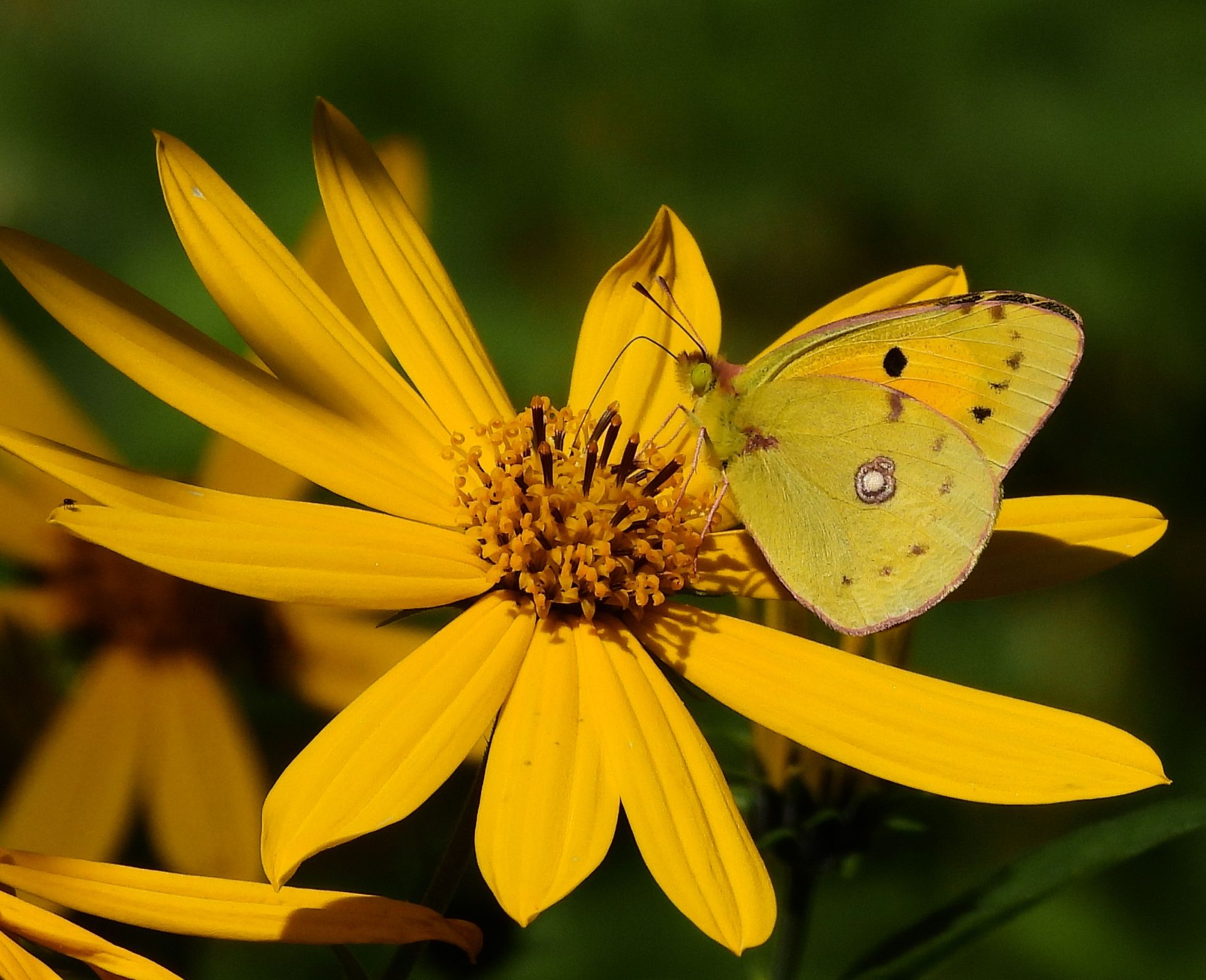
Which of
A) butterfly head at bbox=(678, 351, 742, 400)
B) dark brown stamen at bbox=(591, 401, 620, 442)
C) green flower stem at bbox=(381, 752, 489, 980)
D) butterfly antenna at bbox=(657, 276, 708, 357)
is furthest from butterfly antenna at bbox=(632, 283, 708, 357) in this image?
green flower stem at bbox=(381, 752, 489, 980)

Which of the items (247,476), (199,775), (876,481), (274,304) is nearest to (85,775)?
(199,775)

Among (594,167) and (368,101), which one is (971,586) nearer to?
(594,167)

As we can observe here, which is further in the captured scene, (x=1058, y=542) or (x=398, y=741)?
(x=1058, y=542)

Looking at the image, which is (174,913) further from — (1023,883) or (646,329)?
(646,329)

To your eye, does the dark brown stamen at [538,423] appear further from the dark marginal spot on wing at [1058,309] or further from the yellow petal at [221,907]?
the yellow petal at [221,907]

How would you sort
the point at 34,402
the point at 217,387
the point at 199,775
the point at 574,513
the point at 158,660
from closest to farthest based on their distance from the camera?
the point at 217,387 < the point at 574,513 < the point at 199,775 < the point at 158,660 < the point at 34,402

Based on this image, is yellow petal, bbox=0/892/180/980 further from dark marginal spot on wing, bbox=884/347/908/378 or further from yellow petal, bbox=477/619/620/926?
dark marginal spot on wing, bbox=884/347/908/378
